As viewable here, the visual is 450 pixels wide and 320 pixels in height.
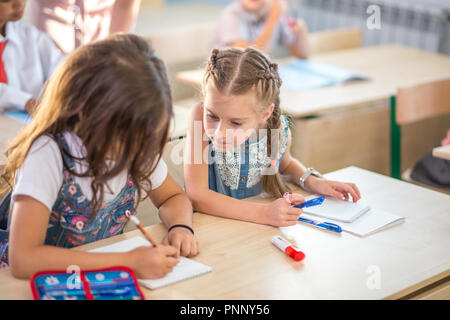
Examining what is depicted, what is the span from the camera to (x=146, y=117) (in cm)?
123

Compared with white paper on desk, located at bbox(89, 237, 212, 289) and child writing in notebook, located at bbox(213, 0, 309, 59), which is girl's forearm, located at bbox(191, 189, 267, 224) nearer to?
white paper on desk, located at bbox(89, 237, 212, 289)

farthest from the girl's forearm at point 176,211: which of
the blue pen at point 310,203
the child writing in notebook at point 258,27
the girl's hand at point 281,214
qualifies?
the child writing in notebook at point 258,27

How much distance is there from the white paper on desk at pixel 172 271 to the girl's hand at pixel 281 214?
0.91 ft

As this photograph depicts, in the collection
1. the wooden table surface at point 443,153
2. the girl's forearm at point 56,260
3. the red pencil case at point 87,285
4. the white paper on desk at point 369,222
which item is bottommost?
the wooden table surface at point 443,153

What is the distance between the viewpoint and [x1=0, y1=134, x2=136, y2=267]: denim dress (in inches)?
53.5

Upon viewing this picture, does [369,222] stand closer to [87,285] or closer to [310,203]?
[310,203]

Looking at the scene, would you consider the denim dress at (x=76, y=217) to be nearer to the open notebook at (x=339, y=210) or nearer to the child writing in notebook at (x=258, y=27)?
the open notebook at (x=339, y=210)

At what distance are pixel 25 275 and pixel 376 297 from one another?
68 centimetres

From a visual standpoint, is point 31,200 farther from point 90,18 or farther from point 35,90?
A: point 90,18

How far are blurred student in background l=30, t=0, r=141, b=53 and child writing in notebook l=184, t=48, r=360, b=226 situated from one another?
3.82 feet

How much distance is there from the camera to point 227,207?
1.58 meters

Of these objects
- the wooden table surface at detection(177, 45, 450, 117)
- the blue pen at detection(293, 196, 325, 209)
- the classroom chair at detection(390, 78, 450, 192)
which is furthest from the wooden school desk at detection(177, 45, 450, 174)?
the blue pen at detection(293, 196, 325, 209)

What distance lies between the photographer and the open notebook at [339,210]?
1578mm

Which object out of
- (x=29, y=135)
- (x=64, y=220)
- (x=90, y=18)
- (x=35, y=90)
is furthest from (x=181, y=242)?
(x=90, y=18)
